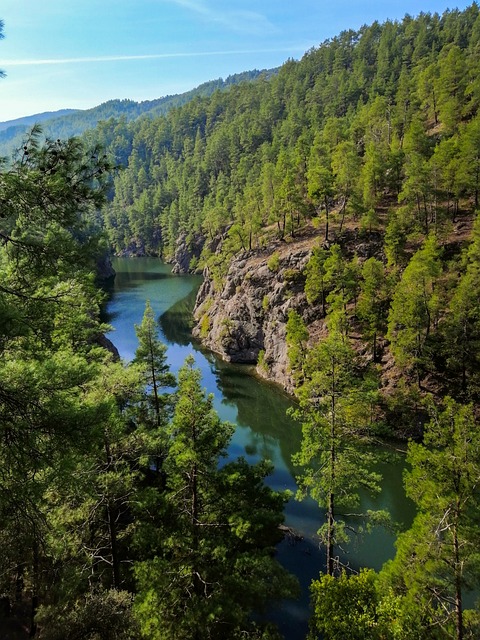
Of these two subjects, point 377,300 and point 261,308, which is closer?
point 377,300

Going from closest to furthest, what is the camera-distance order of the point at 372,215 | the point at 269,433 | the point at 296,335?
the point at 296,335
the point at 269,433
the point at 372,215

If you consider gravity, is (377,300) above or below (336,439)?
above

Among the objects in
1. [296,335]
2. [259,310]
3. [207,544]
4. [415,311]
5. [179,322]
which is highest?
[415,311]

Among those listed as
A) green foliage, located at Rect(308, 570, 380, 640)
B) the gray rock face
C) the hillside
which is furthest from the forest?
the gray rock face

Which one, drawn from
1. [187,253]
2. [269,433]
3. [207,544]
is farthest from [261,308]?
[187,253]

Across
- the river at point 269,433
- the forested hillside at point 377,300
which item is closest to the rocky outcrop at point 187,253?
the forested hillside at point 377,300

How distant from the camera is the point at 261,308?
160 feet

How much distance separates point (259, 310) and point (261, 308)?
12.9 inches

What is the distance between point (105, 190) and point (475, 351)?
31.8 meters

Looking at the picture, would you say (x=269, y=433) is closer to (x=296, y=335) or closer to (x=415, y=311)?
(x=296, y=335)

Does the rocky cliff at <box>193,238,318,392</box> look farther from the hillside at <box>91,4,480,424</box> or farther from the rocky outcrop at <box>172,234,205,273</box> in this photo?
the rocky outcrop at <box>172,234,205,273</box>

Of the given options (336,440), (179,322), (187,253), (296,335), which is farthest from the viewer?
(187,253)

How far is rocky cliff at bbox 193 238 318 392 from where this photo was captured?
4450cm

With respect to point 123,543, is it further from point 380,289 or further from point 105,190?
point 380,289
